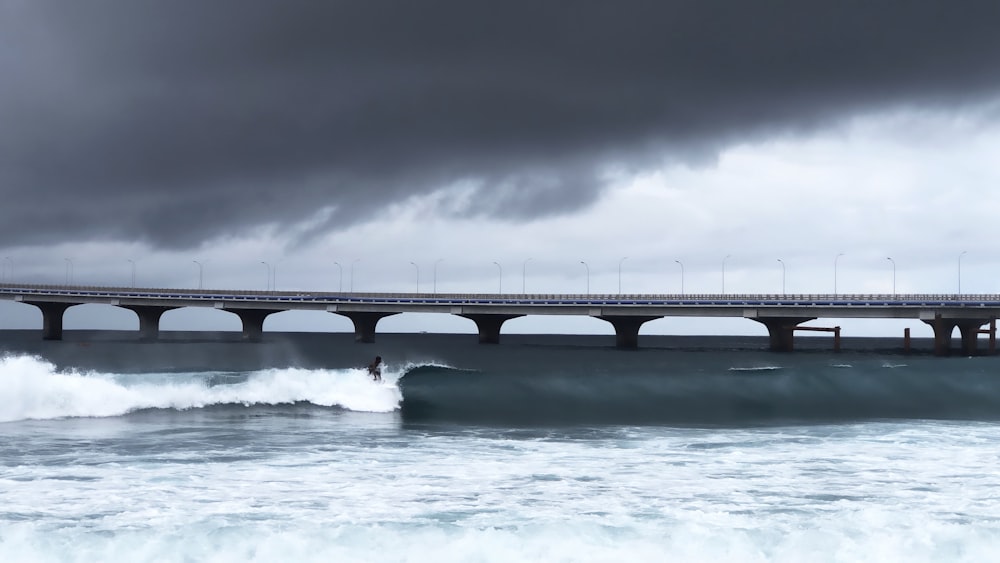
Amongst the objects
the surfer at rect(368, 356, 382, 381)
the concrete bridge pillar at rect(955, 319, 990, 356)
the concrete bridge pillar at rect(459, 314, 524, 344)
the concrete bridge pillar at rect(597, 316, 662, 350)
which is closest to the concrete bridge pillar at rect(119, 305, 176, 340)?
the concrete bridge pillar at rect(459, 314, 524, 344)

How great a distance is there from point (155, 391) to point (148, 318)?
407 ft

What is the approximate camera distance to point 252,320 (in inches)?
5861

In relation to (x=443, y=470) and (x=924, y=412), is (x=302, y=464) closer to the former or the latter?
(x=443, y=470)

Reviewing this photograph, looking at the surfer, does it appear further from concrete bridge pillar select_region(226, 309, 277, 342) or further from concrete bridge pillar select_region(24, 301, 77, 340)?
concrete bridge pillar select_region(24, 301, 77, 340)

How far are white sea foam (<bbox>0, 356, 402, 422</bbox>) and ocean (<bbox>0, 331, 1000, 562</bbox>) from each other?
0.10 m

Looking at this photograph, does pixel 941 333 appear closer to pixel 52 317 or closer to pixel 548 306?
pixel 548 306

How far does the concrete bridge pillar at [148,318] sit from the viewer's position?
14639 cm

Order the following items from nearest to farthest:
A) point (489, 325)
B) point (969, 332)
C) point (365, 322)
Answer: point (969, 332), point (365, 322), point (489, 325)

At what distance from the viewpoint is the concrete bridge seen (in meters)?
109

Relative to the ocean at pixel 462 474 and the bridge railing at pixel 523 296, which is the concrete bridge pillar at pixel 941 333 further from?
the ocean at pixel 462 474

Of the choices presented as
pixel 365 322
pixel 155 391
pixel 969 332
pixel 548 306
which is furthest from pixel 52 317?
pixel 969 332


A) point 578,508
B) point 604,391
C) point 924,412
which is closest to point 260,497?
point 578,508

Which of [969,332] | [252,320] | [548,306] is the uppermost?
[548,306]

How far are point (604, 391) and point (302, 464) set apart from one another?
2308 centimetres
